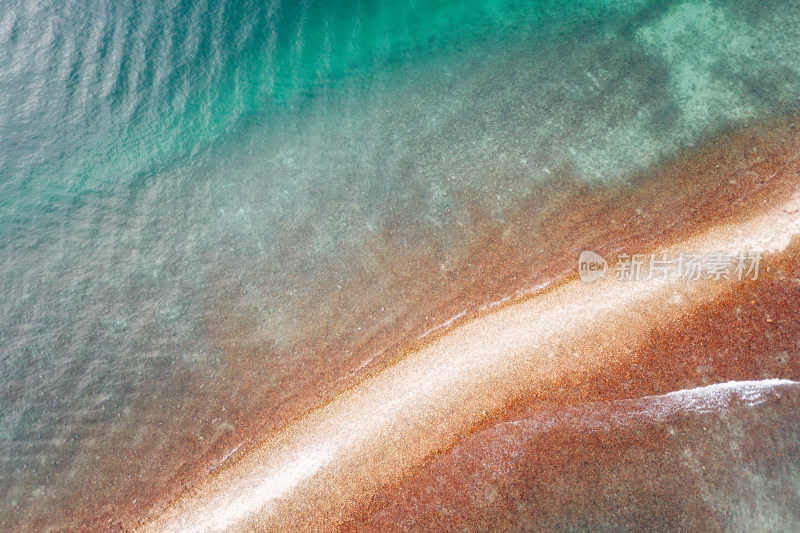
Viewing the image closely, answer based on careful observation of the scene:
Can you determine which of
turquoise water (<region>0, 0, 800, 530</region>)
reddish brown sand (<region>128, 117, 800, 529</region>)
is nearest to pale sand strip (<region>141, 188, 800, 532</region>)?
reddish brown sand (<region>128, 117, 800, 529</region>)

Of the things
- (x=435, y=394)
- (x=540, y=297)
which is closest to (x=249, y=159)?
(x=435, y=394)

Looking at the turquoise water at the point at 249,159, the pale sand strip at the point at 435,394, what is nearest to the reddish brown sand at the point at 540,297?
the pale sand strip at the point at 435,394

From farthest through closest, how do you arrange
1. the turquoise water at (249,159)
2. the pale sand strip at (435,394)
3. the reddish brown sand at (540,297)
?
the turquoise water at (249,159) < the reddish brown sand at (540,297) < the pale sand strip at (435,394)

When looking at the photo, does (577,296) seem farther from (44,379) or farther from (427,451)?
(44,379)

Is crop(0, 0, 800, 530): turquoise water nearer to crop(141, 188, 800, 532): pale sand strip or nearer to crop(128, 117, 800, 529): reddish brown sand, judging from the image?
crop(128, 117, 800, 529): reddish brown sand

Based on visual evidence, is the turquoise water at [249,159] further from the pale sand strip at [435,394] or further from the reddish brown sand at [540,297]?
the pale sand strip at [435,394]

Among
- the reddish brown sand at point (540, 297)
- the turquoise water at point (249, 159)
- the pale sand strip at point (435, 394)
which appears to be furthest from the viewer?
the turquoise water at point (249, 159)
